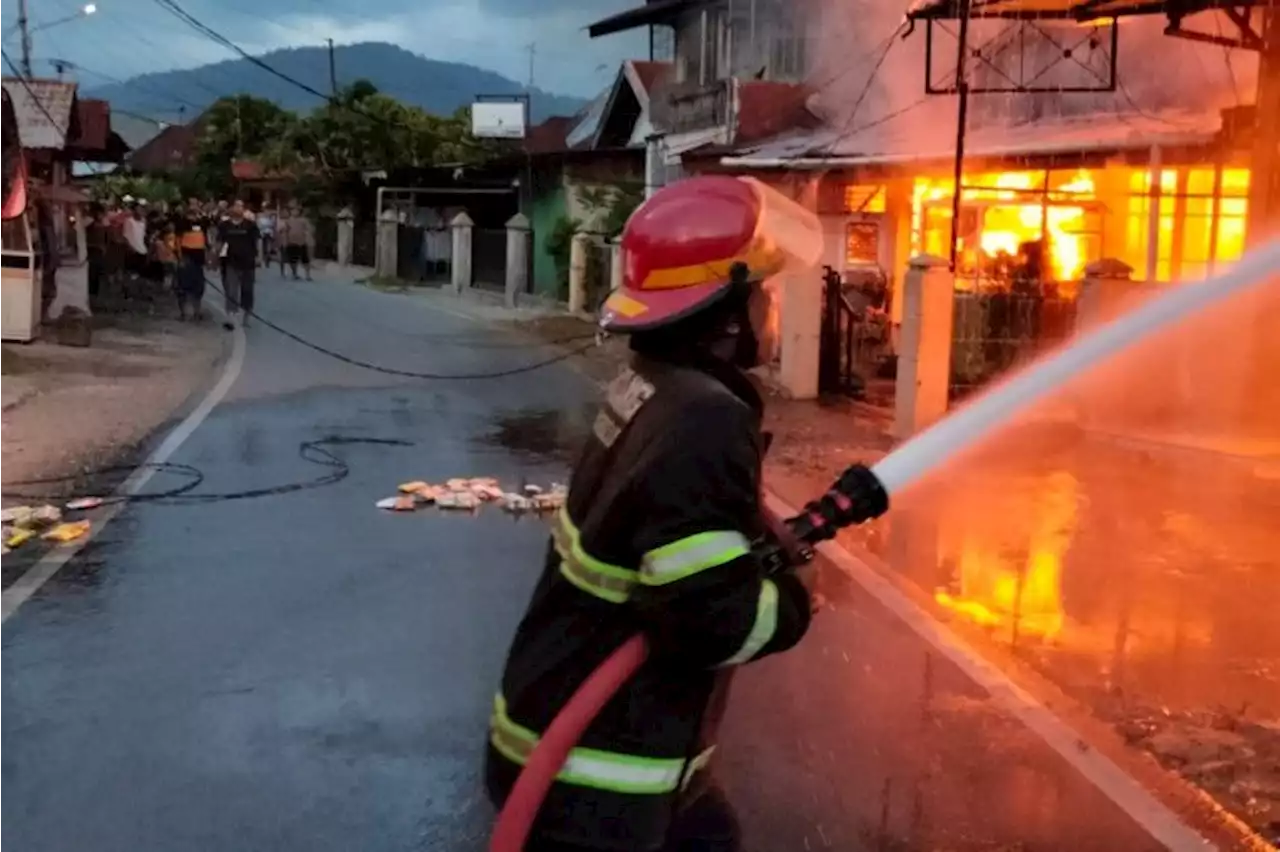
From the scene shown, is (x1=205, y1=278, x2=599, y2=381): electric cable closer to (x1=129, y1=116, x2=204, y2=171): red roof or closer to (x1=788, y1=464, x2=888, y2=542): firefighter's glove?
(x1=788, y1=464, x2=888, y2=542): firefighter's glove

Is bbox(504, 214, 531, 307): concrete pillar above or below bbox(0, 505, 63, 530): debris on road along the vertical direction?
above

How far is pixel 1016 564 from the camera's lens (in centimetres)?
842

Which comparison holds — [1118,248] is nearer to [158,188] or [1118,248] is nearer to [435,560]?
[435,560]

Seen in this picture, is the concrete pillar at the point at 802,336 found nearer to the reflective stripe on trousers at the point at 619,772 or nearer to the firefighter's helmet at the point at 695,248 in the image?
the firefighter's helmet at the point at 695,248

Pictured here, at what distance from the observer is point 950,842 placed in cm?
455

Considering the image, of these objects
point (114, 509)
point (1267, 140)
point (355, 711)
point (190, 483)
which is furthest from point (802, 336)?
point (355, 711)

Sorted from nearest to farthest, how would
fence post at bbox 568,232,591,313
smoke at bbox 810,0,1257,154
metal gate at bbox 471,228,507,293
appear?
smoke at bbox 810,0,1257,154, fence post at bbox 568,232,591,313, metal gate at bbox 471,228,507,293

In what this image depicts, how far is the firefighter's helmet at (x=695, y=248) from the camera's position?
98.0 inches

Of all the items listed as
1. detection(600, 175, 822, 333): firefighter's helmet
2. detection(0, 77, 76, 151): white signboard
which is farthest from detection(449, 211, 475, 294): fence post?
detection(600, 175, 822, 333): firefighter's helmet

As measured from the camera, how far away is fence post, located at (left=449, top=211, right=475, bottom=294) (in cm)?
3781

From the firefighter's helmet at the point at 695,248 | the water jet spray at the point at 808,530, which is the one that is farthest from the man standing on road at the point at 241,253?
the firefighter's helmet at the point at 695,248

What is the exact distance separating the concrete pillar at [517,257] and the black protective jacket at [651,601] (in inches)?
1228

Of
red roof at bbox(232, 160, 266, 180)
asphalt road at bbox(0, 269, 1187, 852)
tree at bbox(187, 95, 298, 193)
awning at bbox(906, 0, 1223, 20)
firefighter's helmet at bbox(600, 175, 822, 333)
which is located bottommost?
asphalt road at bbox(0, 269, 1187, 852)

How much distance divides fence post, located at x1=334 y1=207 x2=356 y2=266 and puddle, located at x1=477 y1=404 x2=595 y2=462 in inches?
1376
